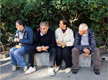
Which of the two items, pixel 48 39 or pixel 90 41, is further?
pixel 48 39

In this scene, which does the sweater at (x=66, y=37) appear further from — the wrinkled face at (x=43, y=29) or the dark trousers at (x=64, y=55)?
the wrinkled face at (x=43, y=29)

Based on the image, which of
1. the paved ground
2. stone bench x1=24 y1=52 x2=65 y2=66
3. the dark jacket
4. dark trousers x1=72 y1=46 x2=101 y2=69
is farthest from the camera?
stone bench x1=24 y1=52 x2=65 y2=66

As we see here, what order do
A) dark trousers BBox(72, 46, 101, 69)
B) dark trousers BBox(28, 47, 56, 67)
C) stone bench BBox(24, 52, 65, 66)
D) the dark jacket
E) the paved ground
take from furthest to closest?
1. stone bench BBox(24, 52, 65, 66)
2. the dark jacket
3. dark trousers BBox(28, 47, 56, 67)
4. dark trousers BBox(72, 46, 101, 69)
5. the paved ground

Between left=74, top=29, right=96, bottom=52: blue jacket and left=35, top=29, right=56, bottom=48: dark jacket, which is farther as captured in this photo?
left=35, top=29, right=56, bottom=48: dark jacket

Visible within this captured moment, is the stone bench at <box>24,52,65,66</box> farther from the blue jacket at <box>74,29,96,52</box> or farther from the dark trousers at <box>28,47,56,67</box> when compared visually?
the blue jacket at <box>74,29,96,52</box>

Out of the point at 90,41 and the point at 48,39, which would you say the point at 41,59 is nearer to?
the point at 48,39

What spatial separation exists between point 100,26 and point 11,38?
3.60 metres

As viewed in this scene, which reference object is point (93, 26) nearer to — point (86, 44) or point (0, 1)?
point (86, 44)

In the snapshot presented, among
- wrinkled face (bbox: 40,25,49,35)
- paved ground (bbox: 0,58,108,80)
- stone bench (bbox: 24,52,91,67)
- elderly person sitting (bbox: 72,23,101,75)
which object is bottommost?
paved ground (bbox: 0,58,108,80)

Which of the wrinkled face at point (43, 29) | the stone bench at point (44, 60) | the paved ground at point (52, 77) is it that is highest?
the wrinkled face at point (43, 29)

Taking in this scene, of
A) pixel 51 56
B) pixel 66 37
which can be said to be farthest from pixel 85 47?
pixel 51 56

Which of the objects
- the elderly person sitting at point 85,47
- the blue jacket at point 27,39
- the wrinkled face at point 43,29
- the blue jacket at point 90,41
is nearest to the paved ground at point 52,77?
the elderly person sitting at point 85,47

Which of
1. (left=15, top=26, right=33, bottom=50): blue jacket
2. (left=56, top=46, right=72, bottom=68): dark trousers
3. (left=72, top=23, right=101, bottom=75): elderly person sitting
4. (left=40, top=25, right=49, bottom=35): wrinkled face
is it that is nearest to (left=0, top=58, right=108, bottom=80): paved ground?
(left=72, top=23, right=101, bottom=75): elderly person sitting

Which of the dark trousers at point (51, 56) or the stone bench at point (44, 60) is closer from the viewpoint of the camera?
the dark trousers at point (51, 56)
